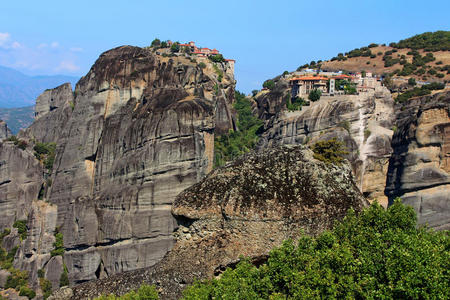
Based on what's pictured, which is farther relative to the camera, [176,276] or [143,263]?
[143,263]

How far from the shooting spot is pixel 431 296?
→ 38.2ft

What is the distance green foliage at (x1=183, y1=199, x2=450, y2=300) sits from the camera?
12.0 m

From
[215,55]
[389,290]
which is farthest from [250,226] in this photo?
[215,55]

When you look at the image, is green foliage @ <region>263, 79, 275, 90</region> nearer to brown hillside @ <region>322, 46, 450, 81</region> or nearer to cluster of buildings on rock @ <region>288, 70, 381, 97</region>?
brown hillside @ <region>322, 46, 450, 81</region>

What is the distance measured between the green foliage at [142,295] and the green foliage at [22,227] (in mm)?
49018

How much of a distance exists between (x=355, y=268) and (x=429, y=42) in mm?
95842

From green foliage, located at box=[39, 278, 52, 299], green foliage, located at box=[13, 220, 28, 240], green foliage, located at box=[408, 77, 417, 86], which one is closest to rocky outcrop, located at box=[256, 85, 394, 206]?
green foliage, located at box=[408, 77, 417, 86]

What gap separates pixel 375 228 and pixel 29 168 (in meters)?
59.0

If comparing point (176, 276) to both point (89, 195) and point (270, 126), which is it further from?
point (270, 126)

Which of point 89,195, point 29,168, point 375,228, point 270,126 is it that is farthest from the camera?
point 270,126

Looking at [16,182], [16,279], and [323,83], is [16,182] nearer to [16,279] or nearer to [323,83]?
[16,279]

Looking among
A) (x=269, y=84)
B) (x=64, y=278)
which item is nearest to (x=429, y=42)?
(x=269, y=84)

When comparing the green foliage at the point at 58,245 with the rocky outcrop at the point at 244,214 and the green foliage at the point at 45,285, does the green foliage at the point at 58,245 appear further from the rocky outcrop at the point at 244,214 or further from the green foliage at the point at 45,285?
the rocky outcrop at the point at 244,214

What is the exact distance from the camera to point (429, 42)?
9875cm
